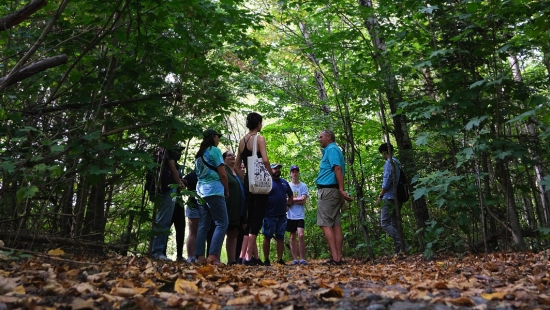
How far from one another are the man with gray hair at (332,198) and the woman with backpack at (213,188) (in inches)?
60.8

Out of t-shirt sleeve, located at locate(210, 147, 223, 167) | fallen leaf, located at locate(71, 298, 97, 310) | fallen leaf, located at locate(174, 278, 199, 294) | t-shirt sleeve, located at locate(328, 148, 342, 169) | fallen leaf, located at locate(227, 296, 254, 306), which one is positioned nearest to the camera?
fallen leaf, located at locate(71, 298, 97, 310)

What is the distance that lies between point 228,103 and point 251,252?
233 cm

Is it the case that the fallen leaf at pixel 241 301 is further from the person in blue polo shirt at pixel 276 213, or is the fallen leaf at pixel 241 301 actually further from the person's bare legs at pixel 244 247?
the person in blue polo shirt at pixel 276 213

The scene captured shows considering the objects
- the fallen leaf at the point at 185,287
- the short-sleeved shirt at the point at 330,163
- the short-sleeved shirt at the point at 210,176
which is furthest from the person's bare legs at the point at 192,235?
the fallen leaf at the point at 185,287

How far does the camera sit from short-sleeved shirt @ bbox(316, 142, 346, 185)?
6.55 m

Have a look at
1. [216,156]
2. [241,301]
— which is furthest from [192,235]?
[241,301]

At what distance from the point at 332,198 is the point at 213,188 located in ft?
6.19

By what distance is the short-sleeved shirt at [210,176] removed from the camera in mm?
5926

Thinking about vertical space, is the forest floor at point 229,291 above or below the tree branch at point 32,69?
below

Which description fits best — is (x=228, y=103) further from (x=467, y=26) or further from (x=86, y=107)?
(x=467, y=26)

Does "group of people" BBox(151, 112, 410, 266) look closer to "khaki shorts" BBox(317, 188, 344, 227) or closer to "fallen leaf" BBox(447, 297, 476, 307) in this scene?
"khaki shorts" BBox(317, 188, 344, 227)

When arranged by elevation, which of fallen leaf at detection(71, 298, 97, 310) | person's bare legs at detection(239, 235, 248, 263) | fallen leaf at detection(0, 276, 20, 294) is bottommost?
fallen leaf at detection(71, 298, 97, 310)

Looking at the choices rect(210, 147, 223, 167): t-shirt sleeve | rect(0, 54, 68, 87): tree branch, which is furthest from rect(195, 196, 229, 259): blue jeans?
rect(0, 54, 68, 87): tree branch

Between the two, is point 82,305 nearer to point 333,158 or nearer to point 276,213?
point 333,158
